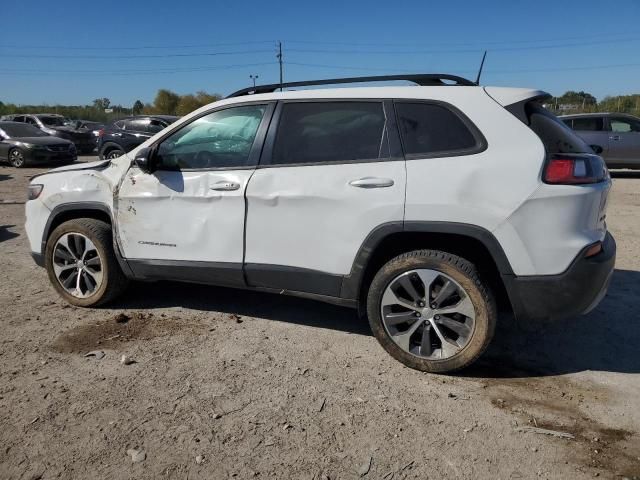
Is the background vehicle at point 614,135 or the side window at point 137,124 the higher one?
the background vehicle at point 614,135

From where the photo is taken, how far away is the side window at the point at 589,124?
14039 millimetres

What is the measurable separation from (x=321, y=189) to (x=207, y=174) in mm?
909

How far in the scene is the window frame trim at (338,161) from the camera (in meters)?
3.39

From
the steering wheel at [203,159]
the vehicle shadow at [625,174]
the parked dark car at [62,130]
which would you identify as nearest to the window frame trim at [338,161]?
the steering wheel at [203,159]

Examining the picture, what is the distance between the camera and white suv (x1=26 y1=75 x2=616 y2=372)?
3.08 metres

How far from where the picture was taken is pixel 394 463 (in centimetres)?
254

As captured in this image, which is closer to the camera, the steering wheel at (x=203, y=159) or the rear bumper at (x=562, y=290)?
the rear bumper at (x=562, y=290)

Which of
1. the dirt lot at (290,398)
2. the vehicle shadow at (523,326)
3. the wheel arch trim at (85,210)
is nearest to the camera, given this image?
the dirt lot at (290,398)

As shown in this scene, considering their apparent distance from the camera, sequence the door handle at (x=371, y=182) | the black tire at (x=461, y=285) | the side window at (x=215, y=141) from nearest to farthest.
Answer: the black tire at (x=461, y=285), the door handle at (x=371, y=182), the side window at (x=215, y=141)

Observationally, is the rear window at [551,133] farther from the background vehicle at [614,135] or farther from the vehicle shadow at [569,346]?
the background vehicle at [614,135]

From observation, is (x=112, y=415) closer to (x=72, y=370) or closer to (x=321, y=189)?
(x=72, y=370)

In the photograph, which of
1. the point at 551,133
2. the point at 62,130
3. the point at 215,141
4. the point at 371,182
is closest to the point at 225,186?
the point at 215,141

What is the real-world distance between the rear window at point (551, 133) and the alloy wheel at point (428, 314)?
98cm

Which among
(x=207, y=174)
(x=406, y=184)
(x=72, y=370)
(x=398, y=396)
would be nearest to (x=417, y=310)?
(x=398, y=396)
